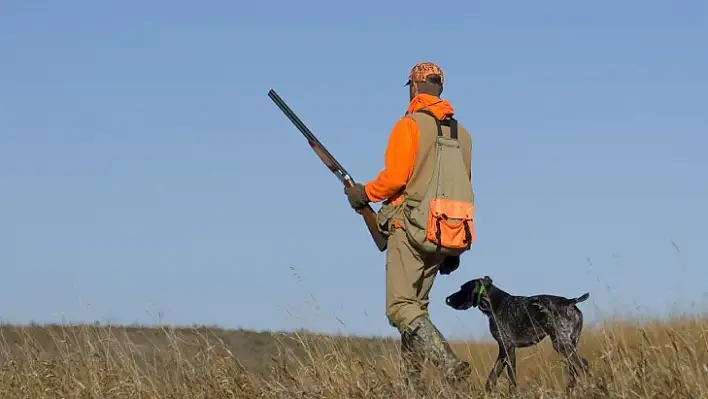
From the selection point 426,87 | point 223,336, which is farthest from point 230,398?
point 223,336

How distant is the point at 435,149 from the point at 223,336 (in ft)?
33.5

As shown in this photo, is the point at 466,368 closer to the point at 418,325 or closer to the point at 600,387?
the point at 418,325

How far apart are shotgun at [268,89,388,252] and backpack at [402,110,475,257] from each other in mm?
367

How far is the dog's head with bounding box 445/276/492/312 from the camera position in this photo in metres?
9.71

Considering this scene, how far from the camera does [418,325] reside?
25.0 feet

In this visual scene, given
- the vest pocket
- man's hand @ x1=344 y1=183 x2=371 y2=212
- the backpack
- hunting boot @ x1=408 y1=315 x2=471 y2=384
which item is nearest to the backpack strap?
the backpack

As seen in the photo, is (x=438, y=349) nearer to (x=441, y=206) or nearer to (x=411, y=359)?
(x=411, y=359)

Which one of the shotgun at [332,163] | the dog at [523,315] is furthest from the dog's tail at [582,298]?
the shotgun at [332,163]

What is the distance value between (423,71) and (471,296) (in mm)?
2588

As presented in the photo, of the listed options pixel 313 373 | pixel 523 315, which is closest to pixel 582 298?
pixel 523 315

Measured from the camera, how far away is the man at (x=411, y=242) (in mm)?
7527

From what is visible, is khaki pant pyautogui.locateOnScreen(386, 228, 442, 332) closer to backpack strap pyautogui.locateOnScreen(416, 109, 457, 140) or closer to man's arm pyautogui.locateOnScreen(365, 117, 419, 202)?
man's arm pyautogui.locateOnScreen(365, 117, 419, 202)

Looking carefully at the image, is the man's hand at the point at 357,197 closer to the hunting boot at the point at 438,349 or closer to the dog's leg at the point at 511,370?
the hunting boot at the point at 438,349

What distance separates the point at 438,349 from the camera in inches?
298
